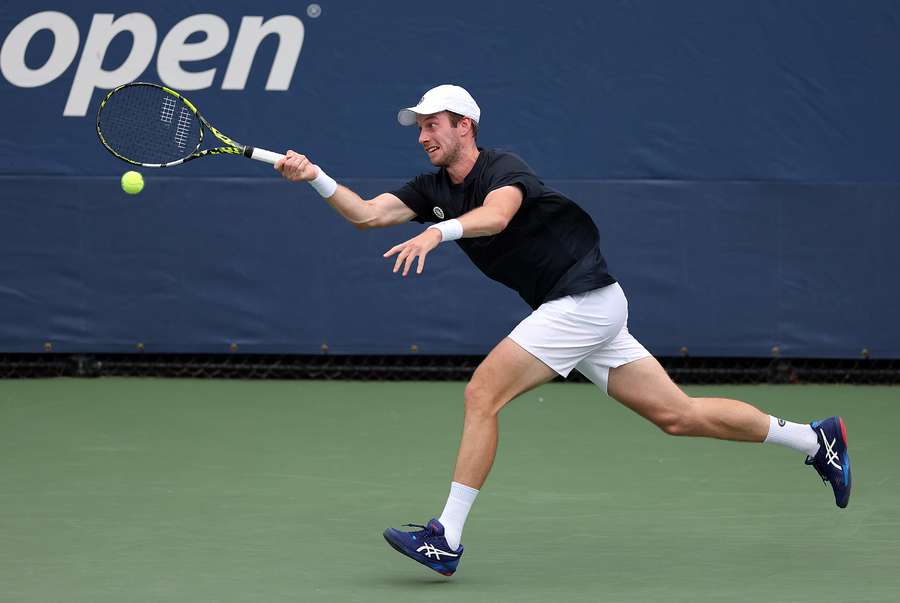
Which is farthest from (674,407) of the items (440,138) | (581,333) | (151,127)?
(151,127)

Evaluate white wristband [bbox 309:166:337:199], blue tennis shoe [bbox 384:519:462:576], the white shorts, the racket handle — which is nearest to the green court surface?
blue tennis shoe [bbox 384:519:462:576]

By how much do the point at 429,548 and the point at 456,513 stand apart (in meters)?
0.15

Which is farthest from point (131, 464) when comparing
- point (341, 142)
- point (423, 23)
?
point (423, 23)

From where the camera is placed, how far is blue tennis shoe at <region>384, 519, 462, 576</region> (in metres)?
4.66

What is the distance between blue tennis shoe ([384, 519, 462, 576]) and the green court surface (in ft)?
0.27

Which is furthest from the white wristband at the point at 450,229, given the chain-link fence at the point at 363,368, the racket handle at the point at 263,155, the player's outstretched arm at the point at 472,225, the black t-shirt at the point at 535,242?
the chain-link fence at the point at 363,368

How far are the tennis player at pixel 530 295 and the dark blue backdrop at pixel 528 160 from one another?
168 inches

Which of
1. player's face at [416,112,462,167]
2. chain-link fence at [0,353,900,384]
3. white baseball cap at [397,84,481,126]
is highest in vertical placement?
white baseball cap at [397,84,481,126]

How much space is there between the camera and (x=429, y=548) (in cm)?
467

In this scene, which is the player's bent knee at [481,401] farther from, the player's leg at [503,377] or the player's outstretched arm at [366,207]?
the player's outstretched arm at [366,207]

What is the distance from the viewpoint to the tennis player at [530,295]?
4.87 meters

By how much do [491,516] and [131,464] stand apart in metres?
1.97

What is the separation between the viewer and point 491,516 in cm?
579

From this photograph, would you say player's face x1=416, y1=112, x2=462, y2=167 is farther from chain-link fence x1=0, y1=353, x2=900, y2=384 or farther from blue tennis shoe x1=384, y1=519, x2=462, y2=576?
chain-link fence x1=0, y1=353, x2=900, y2=384
